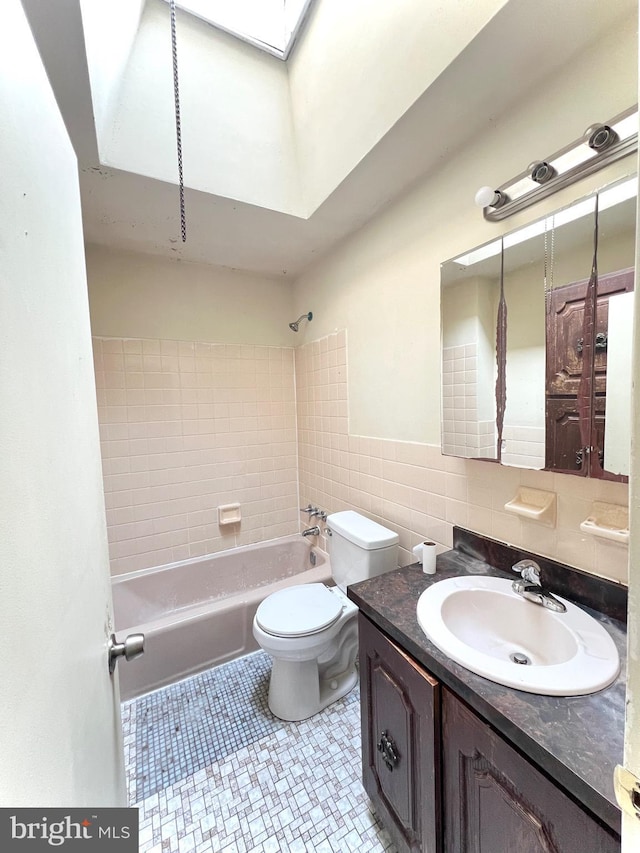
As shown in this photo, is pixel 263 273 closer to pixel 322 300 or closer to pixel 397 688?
pixel 322 300

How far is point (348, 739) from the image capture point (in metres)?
1.40

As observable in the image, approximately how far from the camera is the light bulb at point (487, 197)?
3.50ft

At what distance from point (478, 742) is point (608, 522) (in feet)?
2.17

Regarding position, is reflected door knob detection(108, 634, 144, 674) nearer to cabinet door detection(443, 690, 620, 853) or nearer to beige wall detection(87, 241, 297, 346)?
cabinet door detection(443, 690, 620, 853)

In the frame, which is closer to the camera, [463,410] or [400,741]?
[400,741]

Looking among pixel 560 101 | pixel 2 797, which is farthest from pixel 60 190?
pixel 560 101

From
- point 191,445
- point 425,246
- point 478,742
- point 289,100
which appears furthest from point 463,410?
point 191,445

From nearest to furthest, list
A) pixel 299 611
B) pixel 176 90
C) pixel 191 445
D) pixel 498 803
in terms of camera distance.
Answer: pixel 498 803 < pixel 176 90 < pixel 299 611 < pixel 191 445

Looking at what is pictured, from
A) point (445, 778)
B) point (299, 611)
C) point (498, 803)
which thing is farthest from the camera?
point (299, 611)

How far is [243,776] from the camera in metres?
1.26

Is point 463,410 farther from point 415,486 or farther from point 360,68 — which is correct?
point 360,68

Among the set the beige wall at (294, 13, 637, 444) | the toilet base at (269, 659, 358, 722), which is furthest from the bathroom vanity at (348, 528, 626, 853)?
the beige wall at (294, 13, 637, 444)

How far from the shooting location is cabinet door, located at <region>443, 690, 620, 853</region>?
0.55 m

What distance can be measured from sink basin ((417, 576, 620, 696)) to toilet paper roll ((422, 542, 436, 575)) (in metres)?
0.07
